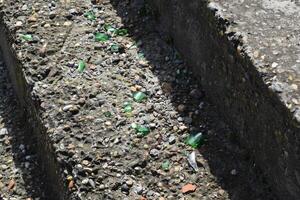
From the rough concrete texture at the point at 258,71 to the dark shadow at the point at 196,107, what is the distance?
0.06m

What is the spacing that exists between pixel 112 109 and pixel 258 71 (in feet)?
2.87

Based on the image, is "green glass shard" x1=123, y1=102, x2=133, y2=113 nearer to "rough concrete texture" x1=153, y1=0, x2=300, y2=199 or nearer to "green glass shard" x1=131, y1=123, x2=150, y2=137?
"green glass shard" x1=131, y1=123, x2=150, y2=137

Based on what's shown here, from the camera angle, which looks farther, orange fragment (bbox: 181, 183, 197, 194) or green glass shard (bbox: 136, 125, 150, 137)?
green glass shard (bbox: 136, 125, 150, 137)

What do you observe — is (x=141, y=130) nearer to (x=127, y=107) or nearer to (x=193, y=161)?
(x=127, y=107)

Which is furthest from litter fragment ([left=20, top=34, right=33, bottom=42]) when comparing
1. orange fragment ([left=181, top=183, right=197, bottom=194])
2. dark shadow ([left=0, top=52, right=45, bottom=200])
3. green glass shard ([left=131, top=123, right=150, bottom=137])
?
orange fragment ([left=181, top=183, right=197, bottom=194])

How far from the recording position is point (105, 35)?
3.35 m

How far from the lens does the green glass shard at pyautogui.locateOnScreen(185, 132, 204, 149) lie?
9.04 ft

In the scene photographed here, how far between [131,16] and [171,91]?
643mm

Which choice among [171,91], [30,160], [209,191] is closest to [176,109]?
[171,91]

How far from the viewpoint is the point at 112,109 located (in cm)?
295

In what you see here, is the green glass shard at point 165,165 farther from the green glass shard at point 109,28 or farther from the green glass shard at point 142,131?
the green glass shard at point 109,28

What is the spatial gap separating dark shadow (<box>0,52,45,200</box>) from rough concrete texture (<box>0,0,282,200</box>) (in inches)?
3.2

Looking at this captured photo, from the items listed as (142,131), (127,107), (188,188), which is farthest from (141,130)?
(188,188)

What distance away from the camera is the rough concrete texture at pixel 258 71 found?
224 centimetres
